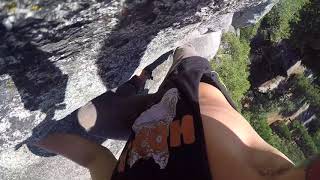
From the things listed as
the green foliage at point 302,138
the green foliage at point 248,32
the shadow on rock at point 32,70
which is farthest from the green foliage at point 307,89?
the shadow on rock at point 32,70

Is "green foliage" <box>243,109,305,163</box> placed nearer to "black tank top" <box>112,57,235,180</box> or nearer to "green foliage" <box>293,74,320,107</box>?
"green foliage" <box>293,74,320,107</box>

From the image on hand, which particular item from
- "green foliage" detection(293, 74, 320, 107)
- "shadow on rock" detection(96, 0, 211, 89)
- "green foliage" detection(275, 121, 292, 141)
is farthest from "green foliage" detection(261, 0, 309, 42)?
"shadow on rock" detection(96, 0, 211, 89)

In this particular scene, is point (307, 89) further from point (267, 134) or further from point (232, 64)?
point (232, 64)

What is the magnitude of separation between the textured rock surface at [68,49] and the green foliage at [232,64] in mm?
2145

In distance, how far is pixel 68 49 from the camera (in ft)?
3.89

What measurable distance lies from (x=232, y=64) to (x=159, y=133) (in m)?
2.78

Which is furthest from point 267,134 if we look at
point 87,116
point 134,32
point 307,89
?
point 134,32

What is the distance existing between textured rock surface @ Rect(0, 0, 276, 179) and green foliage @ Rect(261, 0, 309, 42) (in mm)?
3602

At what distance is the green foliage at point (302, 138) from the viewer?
7567mm

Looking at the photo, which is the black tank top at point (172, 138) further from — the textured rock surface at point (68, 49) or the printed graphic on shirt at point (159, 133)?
the textured rock surface at point (68, 49)

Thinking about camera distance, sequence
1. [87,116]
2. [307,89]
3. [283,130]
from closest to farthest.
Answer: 1. [87,116]
2. [307,89]
3. [283,130]

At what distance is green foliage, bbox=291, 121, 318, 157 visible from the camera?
757 centimetres

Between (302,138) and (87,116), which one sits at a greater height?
(87,116)

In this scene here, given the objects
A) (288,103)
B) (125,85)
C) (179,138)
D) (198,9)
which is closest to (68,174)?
(125,85)
